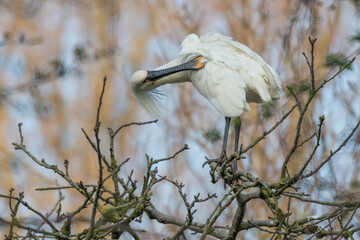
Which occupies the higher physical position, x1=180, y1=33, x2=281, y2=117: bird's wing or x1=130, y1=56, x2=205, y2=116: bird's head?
x1=130, y1=56, x2=205, y2=116: bird's head

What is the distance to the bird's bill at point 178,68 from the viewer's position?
5.00 meters

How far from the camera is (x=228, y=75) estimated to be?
486 centimetres

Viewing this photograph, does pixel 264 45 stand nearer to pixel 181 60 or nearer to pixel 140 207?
pixel 181 60

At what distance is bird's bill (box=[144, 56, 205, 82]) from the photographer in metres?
5.00

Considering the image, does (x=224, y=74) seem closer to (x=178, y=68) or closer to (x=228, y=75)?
(x=228, y=75)

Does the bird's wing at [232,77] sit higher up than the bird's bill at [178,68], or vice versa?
the bird's bill at [178,68]

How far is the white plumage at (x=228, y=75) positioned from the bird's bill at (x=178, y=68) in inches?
1.3

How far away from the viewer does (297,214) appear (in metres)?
7.10

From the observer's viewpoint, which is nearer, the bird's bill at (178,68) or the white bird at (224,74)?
the white bird at (224,74)

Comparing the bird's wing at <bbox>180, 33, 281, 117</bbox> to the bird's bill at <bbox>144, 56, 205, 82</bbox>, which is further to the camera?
the bird's bill at <bbox>144, 56, 205, 82</bbox>

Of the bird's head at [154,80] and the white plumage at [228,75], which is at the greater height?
the bird's head at [154,80]

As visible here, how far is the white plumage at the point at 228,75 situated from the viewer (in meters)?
4.78

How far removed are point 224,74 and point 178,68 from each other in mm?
443

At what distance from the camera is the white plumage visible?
15.7ft
